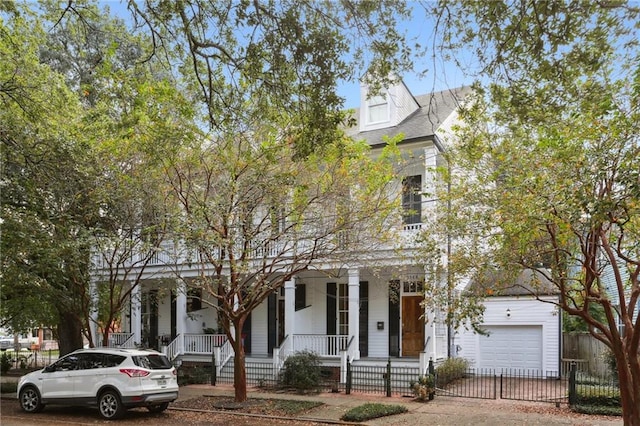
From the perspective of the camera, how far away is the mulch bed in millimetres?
14422

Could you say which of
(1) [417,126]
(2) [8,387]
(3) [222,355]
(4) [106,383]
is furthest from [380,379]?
(2) [8,387]

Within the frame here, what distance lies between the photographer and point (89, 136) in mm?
13773

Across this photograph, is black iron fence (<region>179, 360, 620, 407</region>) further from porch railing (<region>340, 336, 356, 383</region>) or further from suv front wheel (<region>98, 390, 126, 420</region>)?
suv front wheel (<region>98, 390, 126, 420</region>)

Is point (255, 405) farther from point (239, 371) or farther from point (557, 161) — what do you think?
point (557, 161)

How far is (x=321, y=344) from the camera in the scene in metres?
20.2

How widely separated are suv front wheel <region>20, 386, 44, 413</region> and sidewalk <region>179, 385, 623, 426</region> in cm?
555

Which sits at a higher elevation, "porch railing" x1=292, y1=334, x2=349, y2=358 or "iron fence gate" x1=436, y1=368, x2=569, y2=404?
"porch railing" x1=292, y1=334, x2=349, y2=358

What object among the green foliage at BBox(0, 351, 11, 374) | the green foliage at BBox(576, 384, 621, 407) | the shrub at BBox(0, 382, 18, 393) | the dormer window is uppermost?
the dormer window

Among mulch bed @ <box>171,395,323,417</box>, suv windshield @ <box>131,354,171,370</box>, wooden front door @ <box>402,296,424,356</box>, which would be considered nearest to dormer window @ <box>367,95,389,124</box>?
wooden front door @ <box>402,296,424,356</box>

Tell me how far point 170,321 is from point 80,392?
1192cm

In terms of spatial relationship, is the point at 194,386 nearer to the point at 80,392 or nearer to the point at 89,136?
the point at 80,392

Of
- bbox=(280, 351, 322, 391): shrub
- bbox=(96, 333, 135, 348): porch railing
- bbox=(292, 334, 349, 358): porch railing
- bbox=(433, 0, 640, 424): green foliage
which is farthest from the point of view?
bbox=(96, 333, 135, 348): porch railing

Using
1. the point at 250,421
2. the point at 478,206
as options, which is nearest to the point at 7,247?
the point at 250,421

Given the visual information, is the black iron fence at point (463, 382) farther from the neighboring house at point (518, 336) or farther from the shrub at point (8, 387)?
the shrub at point (8, 387)
